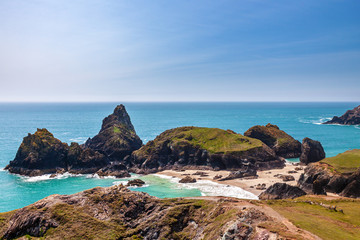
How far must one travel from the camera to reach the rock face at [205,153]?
9000 centimetres

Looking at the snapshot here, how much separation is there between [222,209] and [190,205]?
556 centimetres

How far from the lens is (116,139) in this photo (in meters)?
111

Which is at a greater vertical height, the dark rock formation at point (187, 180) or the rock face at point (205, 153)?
the rock face at point (205, 153)

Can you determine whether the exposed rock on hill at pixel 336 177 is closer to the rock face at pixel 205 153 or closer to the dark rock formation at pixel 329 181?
the dark rock formation at pixel 329 181

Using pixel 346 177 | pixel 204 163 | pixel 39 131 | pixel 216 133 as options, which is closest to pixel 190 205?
pixel 346 177

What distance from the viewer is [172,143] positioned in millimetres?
102438

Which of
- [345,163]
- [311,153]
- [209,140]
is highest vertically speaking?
[345,163]

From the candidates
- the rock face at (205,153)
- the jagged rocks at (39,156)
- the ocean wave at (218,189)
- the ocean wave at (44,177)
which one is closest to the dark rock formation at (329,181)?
→ the ocean wave at (218,189)

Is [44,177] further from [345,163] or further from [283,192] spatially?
[345,163]

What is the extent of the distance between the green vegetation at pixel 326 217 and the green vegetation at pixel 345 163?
43.4 ft

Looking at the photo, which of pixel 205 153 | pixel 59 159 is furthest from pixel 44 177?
pixel 205 153

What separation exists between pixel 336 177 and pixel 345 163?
5.88 m

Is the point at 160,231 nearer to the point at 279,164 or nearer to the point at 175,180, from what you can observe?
the point at 175,180

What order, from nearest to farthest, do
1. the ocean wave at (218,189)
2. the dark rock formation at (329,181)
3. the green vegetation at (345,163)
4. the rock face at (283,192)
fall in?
the dark rock formation at (329,181) < the rock face at (283,192) < the green vegetation at (345,163) < the ocean wave at (218,189)
